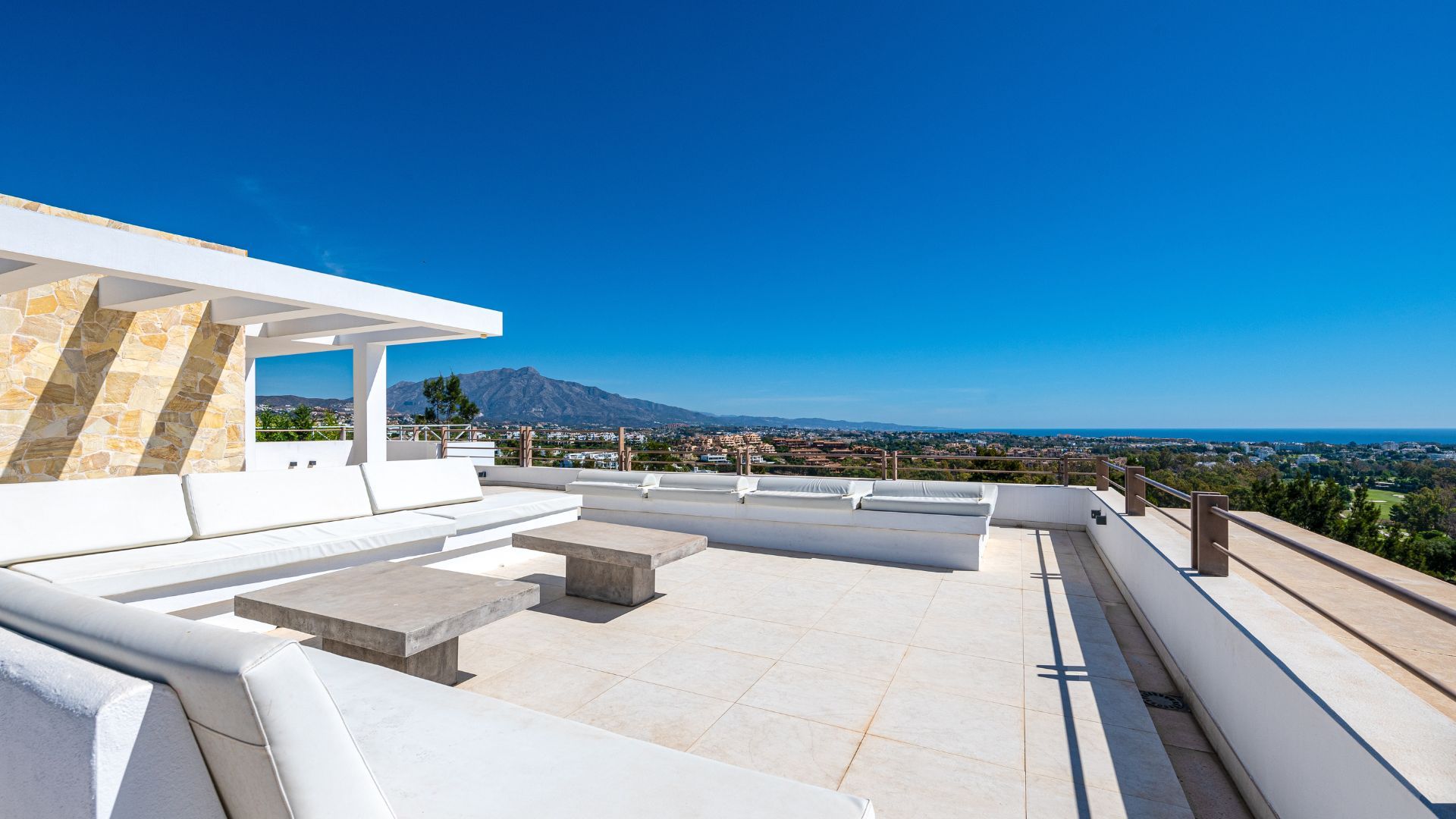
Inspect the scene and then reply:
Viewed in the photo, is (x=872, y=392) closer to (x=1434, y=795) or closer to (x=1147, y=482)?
(x=1147, y=482)

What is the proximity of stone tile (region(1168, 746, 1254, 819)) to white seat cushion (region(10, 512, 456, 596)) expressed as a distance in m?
4.59

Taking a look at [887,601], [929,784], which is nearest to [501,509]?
[887,601]

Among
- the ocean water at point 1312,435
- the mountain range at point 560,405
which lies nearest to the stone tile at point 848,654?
the ocean water at point 1312,435

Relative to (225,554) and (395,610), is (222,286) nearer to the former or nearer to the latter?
(225,554)

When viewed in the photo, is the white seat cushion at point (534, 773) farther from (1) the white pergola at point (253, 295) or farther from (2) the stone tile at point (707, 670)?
(1) the white pergola at point (253, 295)

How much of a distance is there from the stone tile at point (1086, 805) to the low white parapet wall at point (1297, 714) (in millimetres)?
311

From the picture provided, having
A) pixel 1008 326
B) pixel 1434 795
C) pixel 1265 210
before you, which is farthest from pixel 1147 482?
pixel 1008 326

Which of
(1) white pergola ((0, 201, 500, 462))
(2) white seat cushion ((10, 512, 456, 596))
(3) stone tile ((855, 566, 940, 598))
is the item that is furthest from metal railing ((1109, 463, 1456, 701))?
(1) white pergola ((0, 201, 500, 462))

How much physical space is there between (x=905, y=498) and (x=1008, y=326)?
20.9 meters

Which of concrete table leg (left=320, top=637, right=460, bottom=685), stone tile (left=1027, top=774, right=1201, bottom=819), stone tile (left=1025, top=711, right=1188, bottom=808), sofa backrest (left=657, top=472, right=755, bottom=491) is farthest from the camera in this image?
sofa backrest (left=657, top=472, right=755, bottom=491)

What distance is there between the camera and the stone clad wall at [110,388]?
18.4ft

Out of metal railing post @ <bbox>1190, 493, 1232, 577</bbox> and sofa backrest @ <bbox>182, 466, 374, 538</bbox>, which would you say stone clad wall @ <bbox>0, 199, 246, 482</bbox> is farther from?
metal railing post @ <bbox>1190, 493, 1232, 577</bbox>

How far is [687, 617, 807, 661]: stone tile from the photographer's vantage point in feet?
11.5

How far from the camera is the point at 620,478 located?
706 centimetres
